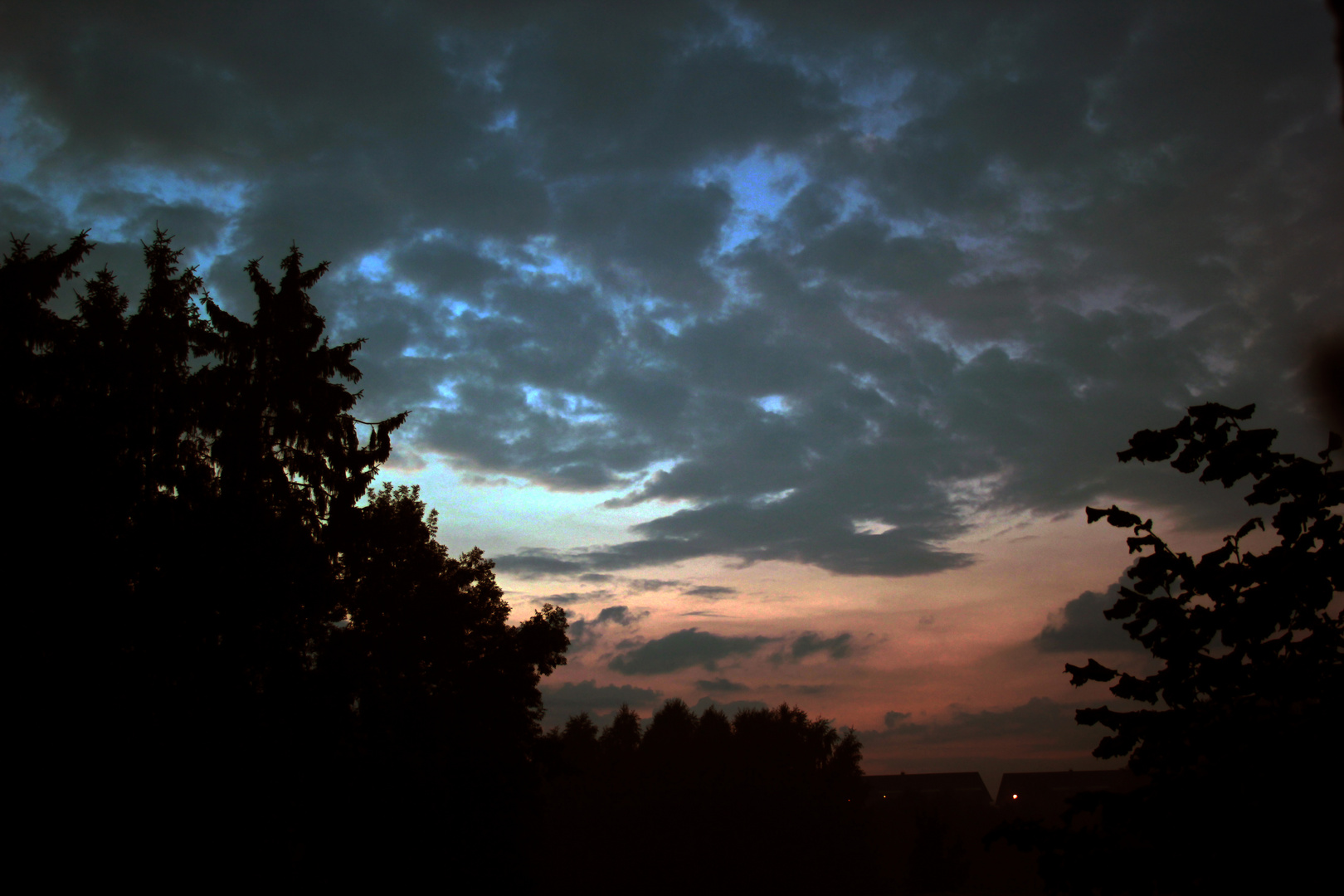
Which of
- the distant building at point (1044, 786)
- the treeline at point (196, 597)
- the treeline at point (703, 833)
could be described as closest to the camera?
the treeline at point (196, 597)

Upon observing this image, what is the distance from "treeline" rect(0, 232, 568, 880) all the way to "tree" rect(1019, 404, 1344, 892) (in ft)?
58.1

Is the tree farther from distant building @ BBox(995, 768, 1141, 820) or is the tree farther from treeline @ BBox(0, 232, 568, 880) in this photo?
distant building @ BBox(995, 768, 1141, 820)

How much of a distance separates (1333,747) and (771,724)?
3741 inches

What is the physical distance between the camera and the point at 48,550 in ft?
54.5

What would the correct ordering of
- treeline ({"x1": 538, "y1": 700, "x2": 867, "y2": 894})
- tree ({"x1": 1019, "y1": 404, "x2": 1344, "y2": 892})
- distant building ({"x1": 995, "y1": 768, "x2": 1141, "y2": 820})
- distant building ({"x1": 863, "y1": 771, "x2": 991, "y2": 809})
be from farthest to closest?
1. distant building ({"x1": 863, "y1": 771, "x2": 991, "y2": 809})
2. distant building ({"x1": 995, "y1": 768, "x2": 1141, "y2": 820})
3. treeline ({"x1": 538, "y1": 700, "x2": 867, "y2": 894})
4. tree ({"x1": 1019, "y1": 404, "x2": 1344, "y2": 892})

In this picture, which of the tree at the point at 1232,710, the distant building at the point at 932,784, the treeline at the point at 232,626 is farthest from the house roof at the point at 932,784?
the tree at the point at 1232,710

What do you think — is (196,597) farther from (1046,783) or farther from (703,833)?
(1046,783)

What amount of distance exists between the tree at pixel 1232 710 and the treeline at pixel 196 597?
17.7 m

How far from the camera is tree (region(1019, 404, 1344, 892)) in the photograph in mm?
4316

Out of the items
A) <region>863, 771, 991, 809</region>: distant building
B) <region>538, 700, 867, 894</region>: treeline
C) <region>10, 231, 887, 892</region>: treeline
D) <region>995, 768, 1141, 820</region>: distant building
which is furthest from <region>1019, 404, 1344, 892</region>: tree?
<region>863, 771, 991, 809</region>: distant building

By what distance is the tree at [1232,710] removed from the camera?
4.32 m

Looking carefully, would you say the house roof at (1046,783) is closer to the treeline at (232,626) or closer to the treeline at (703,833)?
the treeline at (703,833)

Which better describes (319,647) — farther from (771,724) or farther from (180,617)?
(771,724)

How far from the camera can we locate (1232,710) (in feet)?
15.9
